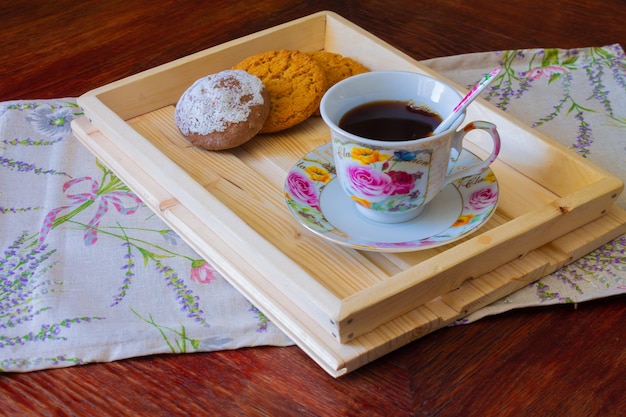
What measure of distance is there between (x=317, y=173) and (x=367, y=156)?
0.40ft

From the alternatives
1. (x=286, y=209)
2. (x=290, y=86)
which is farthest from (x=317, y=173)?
(x=290, y=86)

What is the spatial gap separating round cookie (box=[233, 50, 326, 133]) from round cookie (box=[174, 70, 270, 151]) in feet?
0.09

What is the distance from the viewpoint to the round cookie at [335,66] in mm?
984

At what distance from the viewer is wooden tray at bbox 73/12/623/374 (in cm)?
67

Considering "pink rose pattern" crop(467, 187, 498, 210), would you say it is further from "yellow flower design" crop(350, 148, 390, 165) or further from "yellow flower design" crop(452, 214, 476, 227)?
"yellow flower design" crop(350, 148, 390, 165)

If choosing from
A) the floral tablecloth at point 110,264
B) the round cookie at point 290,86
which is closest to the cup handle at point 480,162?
the floral tablecloth at point 110,264

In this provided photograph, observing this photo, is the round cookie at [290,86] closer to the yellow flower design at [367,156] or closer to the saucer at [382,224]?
the saucer at [382,224]

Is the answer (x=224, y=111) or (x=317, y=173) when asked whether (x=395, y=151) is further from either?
(x=224, y=111)

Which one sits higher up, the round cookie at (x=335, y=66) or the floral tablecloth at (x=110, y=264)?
the round cookie at (x=335, y=66)

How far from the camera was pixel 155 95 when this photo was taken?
38.7 inches

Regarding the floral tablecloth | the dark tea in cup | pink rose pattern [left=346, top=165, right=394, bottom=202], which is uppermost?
the dark tea in cup

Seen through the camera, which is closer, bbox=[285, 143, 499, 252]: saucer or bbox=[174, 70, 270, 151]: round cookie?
bbox=[285, 143, 499, 252]: saucer

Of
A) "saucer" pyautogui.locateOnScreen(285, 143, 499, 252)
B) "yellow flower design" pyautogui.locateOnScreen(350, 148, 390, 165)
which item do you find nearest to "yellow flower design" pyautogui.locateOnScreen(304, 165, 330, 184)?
"saucer" pyautogui.locateOnScreen(285, 143, 499, 252)

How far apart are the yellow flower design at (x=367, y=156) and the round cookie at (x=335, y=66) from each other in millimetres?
267
